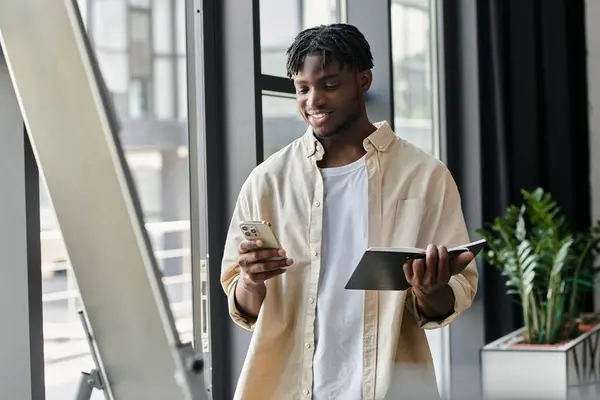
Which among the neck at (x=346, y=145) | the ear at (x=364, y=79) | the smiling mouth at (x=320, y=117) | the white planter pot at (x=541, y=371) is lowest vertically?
the white planter pot at (x=541, y=371)

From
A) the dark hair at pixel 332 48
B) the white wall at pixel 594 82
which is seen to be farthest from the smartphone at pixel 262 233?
the white wall at pixel 594 82

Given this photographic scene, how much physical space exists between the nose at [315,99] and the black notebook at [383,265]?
305 mm

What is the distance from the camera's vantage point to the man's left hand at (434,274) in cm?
125

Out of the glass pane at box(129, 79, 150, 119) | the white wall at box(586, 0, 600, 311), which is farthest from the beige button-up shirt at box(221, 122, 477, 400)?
the white wall at box(586, 0, 600, 311)

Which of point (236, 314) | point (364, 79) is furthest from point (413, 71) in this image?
point (236, 314)

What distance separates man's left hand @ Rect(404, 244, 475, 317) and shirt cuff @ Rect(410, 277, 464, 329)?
0.03 metres

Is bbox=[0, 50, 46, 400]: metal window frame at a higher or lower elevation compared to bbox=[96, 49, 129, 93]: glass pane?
lower

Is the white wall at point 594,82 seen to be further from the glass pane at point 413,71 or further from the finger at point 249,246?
the finger at point 249,246

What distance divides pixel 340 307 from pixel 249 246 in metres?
0.19

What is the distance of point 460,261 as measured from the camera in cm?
128

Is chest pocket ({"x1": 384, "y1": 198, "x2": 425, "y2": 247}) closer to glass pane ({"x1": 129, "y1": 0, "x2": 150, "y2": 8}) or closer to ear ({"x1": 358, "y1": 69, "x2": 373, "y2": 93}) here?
ear ({"x1": 358, "y1": 69, "x2": 373, "y2": 93})

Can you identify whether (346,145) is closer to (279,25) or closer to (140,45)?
(140,45)

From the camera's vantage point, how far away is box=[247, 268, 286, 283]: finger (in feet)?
A: 4.27

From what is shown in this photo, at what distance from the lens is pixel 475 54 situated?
3646 mm
